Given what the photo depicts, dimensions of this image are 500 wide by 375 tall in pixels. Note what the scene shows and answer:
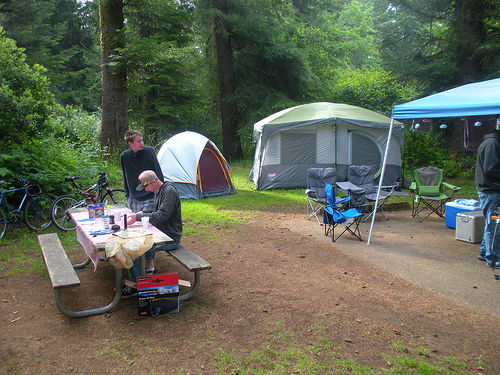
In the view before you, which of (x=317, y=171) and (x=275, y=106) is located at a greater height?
(x=275, y=106)

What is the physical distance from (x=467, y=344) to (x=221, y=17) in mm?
15253

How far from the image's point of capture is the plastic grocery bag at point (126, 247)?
123 inches

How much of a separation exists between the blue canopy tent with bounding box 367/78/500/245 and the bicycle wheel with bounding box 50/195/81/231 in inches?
197

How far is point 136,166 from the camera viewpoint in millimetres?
4672

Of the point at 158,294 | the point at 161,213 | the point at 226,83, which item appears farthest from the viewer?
the point at 226,83

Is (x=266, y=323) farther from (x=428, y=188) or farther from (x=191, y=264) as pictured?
(x=428, y=188)

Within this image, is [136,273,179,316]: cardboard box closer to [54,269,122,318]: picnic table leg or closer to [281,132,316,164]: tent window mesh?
[54,269,122,318]: picnic table leg

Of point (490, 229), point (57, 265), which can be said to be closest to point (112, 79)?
point (57, 265)

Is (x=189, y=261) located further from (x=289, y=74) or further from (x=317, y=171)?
(x=289, y=74)

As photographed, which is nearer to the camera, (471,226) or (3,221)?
(471,226)

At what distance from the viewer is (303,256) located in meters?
5.09

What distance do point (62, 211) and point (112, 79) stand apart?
508cm

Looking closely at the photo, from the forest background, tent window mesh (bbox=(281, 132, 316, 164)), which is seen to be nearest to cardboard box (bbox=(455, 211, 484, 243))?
tent window mesh (bbox=(281, 132, 316, 164))

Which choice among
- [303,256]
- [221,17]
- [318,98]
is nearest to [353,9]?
[318,98]
